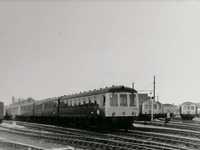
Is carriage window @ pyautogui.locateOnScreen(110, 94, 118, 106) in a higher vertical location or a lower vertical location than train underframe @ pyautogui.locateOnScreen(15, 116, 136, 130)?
higher

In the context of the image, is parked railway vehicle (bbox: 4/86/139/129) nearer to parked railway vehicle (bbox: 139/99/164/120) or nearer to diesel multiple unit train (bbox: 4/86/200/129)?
diesel multiple unit train (bbox: 4/86/200/129)

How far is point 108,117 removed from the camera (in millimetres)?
19953

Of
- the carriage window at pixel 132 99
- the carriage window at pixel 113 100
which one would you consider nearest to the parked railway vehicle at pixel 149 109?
the carriage window at pixel 132 99

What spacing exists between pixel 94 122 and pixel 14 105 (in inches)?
1224

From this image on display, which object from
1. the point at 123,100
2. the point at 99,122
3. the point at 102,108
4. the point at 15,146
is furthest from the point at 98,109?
the point at 15,146

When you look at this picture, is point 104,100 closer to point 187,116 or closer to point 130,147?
point 130,147

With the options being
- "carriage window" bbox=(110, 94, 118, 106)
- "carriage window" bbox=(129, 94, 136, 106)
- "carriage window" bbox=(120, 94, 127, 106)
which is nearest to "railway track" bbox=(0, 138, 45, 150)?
"carriage window" bbox=(110, 94, 118, 106)

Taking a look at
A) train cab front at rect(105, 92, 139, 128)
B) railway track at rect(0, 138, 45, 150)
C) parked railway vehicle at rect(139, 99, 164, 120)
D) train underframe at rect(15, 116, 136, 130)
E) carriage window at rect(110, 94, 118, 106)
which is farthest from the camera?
parked railway vehicle at rect(139, 99, 164, 120)

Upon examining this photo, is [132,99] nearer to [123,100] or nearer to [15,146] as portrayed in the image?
[123,100]

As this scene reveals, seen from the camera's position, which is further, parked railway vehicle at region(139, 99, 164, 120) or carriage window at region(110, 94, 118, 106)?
parked railway vehicle at region(139, 99, 164, 120)

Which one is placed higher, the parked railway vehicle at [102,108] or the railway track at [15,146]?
the parked railway vehicle at [102,108]

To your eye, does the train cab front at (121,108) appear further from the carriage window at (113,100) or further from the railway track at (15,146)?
the railway track at (15,146)

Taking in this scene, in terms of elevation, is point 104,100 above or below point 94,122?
above

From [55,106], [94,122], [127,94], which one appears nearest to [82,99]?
[94,122]
